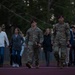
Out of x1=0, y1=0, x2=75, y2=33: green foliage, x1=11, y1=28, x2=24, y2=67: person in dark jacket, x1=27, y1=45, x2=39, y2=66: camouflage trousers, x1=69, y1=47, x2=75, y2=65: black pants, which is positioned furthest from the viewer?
x1=0, y1=0, x2=75, y2=33: green foliage

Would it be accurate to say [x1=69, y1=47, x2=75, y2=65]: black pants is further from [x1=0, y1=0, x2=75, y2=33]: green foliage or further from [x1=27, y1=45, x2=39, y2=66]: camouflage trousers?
[x1=0, y1=0, x2=75, y2=33]: green foliage

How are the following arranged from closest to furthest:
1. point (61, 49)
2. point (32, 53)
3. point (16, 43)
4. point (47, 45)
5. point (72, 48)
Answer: point (61, 49) < point (32, 53) < point (16, 43) < point (72, 48) < point (47, 45)

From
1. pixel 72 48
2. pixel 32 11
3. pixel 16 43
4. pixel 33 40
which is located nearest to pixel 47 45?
pixel 72 48

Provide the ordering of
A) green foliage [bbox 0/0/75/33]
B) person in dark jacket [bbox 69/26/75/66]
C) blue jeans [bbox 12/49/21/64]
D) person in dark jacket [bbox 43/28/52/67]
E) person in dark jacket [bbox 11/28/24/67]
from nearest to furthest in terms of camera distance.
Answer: person in dark jacket [bbox 11/28/24/67], person in dark jacket [bbox 69/26/75/66], blue jeans [bbox 12/49/21/64], person in dark jacket [bbox 43/28/52/67], green foliage [bbox 0/0/75/33]

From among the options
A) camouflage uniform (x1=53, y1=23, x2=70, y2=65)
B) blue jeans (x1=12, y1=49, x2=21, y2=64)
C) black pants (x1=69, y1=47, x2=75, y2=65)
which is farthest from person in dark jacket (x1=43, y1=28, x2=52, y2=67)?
camouflage uniform (x1=53, y1=23, x2=70, y2=65)

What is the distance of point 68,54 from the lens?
18703 mm

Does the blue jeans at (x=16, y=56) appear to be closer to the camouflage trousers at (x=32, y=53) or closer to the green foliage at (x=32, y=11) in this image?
the camouflage trousers at (x=32, y=53)

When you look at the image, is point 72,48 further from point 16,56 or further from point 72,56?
point 16,56

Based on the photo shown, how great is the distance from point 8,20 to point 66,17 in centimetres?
483

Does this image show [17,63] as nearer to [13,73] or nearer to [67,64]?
[67,64]

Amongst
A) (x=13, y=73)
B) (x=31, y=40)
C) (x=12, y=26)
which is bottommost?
(x=13, y=73)

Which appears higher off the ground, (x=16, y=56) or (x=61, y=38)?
(x=61, y=38)

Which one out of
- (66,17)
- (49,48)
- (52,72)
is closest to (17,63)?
(49,48)

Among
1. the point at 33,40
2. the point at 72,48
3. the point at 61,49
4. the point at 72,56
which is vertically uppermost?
the point at 33,40
